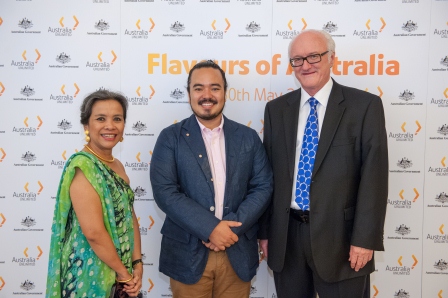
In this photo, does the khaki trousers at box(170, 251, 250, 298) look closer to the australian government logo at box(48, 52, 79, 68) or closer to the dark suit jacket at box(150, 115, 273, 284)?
the dark suit jacket at box(150, 115, 273, 284)

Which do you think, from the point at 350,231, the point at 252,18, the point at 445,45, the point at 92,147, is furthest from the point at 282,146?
the point at 445,45

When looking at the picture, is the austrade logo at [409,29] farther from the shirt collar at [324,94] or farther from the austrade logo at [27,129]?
the austrade logo at [27,129]

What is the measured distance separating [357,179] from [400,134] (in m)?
1.23

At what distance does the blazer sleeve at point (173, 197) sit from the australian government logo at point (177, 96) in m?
0.89

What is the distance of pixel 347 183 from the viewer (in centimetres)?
224

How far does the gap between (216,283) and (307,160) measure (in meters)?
0.95

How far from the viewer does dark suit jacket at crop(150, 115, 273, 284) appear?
7.48 feet

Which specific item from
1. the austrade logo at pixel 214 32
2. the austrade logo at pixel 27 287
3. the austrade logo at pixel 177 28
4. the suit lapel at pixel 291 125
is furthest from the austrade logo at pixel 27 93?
the suit lapel at pixel 291 125

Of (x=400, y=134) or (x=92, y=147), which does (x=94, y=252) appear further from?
(x=400, y=134)

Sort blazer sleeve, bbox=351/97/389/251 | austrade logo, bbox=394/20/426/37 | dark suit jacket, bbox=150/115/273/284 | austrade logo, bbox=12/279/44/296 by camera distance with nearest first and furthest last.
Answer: blazer sleeve, bbox=351/97/389/251, dark suit jacket, bbox=150/115/273/284, austrade logo, bbox=394/20/426/37, austrade logo, bbox=12/279/44/296

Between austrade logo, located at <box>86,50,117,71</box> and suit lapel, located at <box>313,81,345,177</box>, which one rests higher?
austrade logo, located at <box>86,50,117,71</box>

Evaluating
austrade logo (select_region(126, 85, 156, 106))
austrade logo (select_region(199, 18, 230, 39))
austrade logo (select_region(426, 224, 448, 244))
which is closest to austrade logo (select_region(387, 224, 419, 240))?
austrade logo (select_region(426, 224, 448, 244))

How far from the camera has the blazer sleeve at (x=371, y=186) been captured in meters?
2.17

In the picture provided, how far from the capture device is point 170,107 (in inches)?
131
